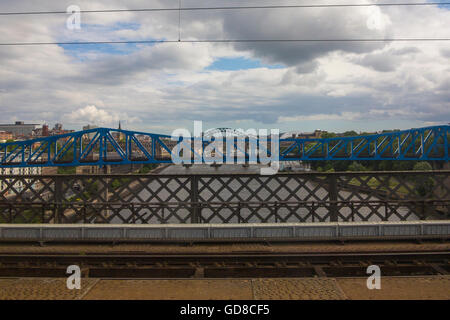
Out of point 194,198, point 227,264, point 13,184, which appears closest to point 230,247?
point 227,264

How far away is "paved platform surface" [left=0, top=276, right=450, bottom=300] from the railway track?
0.48 m

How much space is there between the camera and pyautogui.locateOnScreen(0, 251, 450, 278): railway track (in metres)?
5.15

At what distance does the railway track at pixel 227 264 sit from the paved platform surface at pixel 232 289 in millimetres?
478

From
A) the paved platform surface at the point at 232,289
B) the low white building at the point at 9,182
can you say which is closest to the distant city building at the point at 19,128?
the low white building at the point at 9,182

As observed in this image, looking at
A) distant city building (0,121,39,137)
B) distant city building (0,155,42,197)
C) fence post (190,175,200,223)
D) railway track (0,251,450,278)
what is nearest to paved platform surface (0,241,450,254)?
railway track (0,251,450,278)

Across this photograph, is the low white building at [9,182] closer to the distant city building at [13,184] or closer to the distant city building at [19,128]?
the distant city building at [13,184]

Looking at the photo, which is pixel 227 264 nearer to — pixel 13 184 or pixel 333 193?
pixel 333 193

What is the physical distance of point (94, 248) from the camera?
20.0ft

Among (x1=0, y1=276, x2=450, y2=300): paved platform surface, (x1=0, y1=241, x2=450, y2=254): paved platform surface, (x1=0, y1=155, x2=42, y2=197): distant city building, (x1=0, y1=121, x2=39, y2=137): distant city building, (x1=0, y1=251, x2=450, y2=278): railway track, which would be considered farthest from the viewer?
(x1=0, y1=121, x2=39, y2=137): distant city building

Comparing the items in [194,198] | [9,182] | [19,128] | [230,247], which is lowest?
[230,247]

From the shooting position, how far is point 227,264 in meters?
5.47

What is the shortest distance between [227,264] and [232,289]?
3.52ft

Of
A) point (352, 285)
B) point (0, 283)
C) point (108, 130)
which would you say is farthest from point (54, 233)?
point (108, 130)

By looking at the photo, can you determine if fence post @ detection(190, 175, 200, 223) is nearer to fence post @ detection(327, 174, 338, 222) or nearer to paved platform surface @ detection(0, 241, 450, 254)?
paved platform surface @ detection(0, 241, 450, 254)
